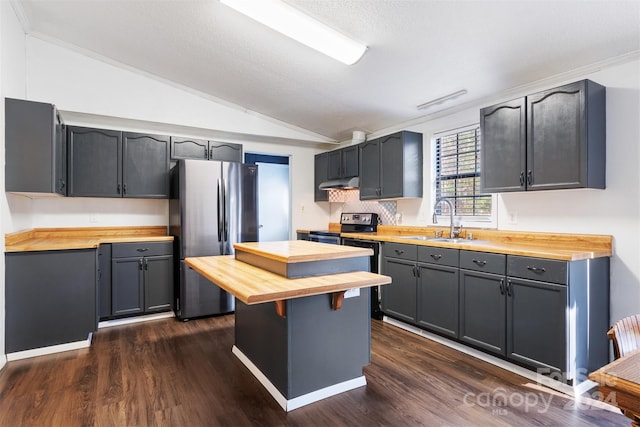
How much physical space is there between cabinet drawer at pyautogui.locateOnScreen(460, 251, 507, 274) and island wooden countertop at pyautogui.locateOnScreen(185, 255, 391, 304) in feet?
3.39

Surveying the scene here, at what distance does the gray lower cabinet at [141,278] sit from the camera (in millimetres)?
3705

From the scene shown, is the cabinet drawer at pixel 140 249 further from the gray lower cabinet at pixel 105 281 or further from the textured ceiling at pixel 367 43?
the textured ceiling at pixel 367 43

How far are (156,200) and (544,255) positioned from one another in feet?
13.5

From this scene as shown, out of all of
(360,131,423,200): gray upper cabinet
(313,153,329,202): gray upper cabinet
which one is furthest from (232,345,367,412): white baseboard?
(313,153,329,202): gray upper cabinet

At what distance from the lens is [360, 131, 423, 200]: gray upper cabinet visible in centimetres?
397

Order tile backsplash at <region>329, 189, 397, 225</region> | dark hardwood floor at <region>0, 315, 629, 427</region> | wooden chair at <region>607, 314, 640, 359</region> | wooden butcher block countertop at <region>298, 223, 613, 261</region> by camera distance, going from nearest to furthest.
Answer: wooden chair at <region>607, 314, 640, 359</region>, dark hardwood floor at <region>0, 315, 629, 427</region>, wooden butcher block countertop at <region>298, 223, 613, 261</region>, tile backsplash at <region>329, 189, 397, 225</region>

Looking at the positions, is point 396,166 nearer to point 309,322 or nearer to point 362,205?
point 362,205

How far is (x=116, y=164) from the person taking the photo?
3932mm

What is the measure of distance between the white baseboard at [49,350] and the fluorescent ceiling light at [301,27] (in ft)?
9.92

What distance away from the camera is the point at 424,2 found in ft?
7.54

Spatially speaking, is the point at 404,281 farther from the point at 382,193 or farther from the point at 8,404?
the point at 8,404

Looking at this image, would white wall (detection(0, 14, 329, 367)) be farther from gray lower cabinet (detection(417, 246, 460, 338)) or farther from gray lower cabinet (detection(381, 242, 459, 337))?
gray lower cabinet (detection(417, 246, 460, 338))

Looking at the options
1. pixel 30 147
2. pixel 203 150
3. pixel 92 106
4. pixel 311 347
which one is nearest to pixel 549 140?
pixel 311 347

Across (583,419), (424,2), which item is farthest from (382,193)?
(583,419)
